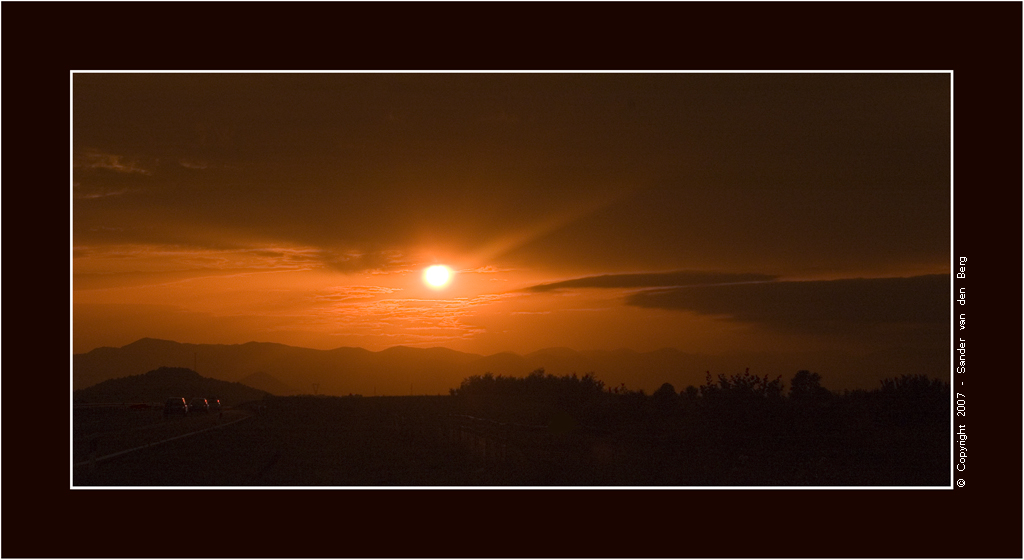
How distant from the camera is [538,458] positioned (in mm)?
24359

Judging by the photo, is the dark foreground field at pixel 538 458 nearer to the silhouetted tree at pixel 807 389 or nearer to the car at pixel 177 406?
the silhouetted tree at pixel 807 389

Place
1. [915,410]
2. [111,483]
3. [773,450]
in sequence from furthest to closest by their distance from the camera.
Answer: [915,410] < [773,450] < [111,483]

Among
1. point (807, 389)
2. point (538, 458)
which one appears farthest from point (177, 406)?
point (807, 389)

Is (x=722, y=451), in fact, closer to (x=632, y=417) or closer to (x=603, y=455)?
(x=603, y=455)

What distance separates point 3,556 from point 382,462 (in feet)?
34.4

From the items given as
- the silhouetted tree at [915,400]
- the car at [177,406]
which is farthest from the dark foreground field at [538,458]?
the car at [177,406]

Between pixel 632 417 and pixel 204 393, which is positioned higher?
pixel 632 417

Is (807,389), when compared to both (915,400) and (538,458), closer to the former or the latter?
(915,400)

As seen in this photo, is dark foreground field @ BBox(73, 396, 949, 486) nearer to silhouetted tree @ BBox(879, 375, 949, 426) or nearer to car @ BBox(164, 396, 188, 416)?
silhouetted tree @ BBox(879, 375, 949, 426)

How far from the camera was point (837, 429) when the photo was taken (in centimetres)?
2609

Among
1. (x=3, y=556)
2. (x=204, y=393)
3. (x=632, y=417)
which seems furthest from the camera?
(x=204, y=393)

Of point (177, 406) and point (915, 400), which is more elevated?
point (915, 400)

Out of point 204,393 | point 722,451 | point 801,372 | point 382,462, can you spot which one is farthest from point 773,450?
point 204,393

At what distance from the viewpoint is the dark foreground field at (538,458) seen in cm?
1994
